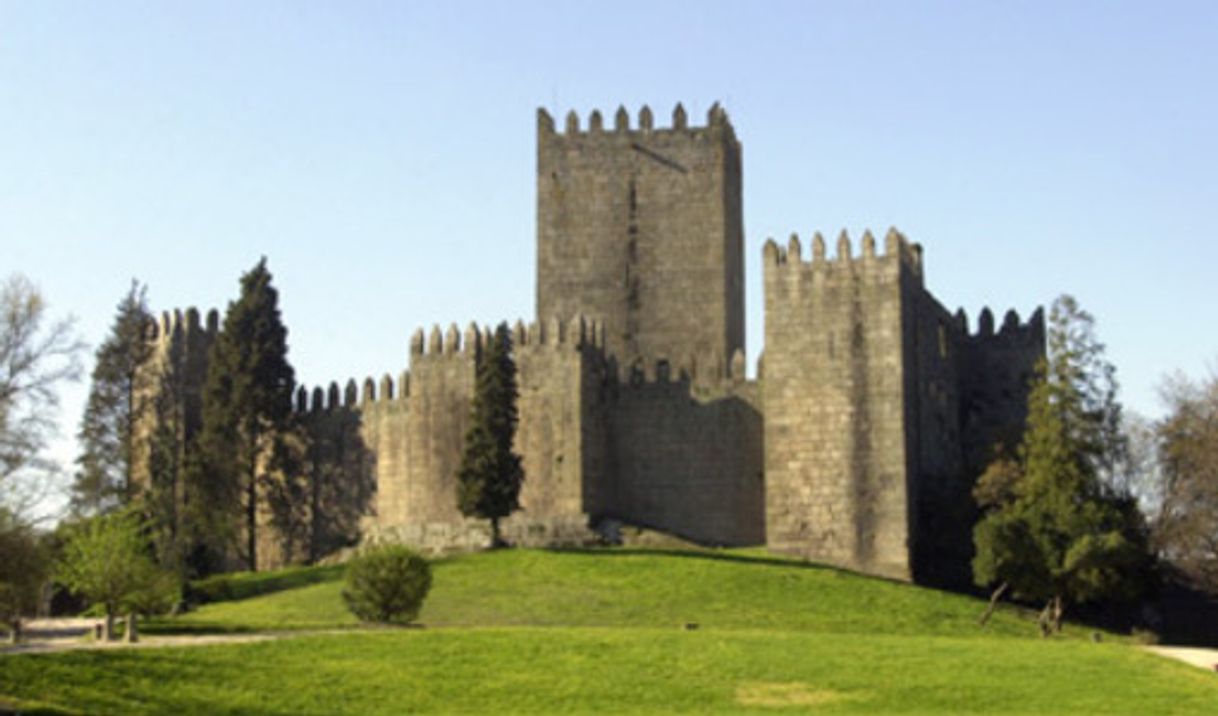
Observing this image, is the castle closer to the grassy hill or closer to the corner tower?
the corner tower

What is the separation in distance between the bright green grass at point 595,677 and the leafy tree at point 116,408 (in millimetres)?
23029

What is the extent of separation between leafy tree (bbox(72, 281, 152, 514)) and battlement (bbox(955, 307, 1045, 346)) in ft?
81.7

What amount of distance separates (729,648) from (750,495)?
16336 millimetres

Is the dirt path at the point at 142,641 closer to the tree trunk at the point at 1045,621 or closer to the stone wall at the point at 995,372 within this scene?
the tree trunk at the point at 1045,621

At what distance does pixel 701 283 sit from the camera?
56.9 meters

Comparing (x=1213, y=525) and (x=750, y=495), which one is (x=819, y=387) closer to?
(x=750, y=495)

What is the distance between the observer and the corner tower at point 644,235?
56.9m

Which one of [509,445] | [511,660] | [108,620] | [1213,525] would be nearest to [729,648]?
[511,660]

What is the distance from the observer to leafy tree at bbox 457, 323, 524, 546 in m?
46.8

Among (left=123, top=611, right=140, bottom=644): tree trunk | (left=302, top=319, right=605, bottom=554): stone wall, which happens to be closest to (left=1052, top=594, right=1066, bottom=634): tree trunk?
(left=302, top=319, right=605, bottom=554): stone wall

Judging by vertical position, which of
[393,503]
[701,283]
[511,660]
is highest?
[701,283]

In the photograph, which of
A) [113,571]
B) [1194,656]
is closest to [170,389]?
[113,571]

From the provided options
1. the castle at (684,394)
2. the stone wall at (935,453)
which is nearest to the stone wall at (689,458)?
the castle at (684,394)

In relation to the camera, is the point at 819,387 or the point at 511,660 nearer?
the point at 511,660
